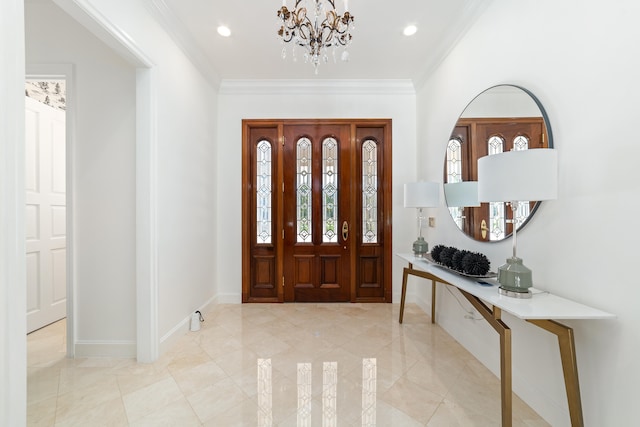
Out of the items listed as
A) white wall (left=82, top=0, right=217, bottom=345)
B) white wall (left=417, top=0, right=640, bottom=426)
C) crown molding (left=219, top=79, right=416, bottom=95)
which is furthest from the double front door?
white wall (left=417, top=0, right=640, bottom=426)

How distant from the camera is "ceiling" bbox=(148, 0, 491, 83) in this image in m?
2.15

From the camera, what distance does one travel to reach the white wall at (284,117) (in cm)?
343

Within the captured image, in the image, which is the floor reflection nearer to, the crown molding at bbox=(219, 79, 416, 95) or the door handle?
the door handle

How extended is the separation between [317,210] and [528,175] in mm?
2469

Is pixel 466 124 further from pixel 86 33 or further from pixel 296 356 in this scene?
pixel 86 33

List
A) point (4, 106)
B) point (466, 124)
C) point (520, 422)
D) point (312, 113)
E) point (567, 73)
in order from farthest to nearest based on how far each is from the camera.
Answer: point (312, 113) < point (466, 124) < point (520, 422) < point (567, 73) < point (4, 106)

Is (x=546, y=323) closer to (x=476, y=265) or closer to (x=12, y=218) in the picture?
(x=476, y=265)

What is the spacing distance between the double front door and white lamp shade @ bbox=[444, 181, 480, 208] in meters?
1.01

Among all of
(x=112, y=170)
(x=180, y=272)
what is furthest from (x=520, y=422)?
(x=112, y=170)

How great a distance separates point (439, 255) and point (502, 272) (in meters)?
0.84

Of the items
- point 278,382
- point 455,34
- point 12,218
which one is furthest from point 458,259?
point 12,218

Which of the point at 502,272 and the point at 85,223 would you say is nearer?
the point at 502,272

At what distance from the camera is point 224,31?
246cm

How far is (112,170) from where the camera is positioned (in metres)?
2.12
